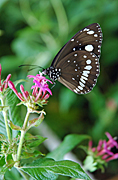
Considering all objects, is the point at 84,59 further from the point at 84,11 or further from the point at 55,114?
the point at 55,114

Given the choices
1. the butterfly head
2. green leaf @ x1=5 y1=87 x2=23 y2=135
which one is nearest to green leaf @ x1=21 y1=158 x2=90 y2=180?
green leaf @ x1=5 y1=87 x2=23 y2=135

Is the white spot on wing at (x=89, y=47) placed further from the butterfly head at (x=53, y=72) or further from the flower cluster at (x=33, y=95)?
the flower cluster at (x=33, y=95)

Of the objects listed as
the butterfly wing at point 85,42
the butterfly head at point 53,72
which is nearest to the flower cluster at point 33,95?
the butterfly head at point 53,72

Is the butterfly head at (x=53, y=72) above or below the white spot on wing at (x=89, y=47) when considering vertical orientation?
below

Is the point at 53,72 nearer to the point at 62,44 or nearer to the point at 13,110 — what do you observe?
the point at 13,110

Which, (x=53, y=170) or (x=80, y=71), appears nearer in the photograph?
(x=53, y=170)

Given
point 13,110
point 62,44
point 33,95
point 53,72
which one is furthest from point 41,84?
point 62,44
